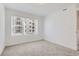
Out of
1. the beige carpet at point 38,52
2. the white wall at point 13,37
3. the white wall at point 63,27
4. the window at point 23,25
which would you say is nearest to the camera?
the beige carpet at point 38,52

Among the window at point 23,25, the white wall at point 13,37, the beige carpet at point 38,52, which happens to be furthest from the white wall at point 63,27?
the white wall at point 13,37

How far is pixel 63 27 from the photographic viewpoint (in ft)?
14.2

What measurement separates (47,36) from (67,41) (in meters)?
2.09

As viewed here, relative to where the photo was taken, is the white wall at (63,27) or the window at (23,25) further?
the window at (23,25)

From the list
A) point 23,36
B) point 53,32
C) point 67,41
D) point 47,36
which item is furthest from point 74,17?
point 23,36

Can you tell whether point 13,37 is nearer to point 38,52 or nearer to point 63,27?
point 38,52

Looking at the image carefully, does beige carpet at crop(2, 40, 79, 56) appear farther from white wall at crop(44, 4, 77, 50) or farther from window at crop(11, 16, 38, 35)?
window at crop(11, 16, 38, 35)

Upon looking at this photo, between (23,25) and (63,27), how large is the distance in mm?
2483

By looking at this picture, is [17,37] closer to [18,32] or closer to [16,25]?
[18,32]

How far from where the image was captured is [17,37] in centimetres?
483

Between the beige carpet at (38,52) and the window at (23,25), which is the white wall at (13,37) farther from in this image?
the beige carpet at (38,52)

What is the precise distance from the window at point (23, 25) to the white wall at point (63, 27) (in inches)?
37.6

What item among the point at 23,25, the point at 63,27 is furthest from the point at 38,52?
the point at 23,25

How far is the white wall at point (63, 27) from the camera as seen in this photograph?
12.2 ft
